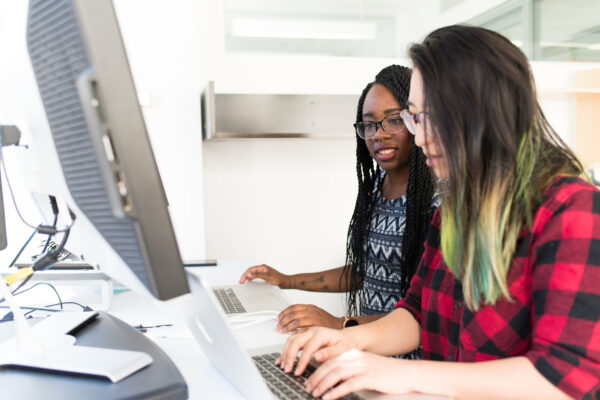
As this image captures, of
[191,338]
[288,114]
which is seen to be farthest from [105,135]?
[288,114]

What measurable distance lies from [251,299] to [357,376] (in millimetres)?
614

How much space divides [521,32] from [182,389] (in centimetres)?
294

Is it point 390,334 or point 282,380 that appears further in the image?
point 390,334

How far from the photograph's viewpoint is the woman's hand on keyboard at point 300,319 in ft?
3.23

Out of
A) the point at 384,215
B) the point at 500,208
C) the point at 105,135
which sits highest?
the point at 105,135

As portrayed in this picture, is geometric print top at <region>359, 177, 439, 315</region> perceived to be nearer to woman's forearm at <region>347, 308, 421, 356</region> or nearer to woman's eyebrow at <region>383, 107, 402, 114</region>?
woman's eyebrow at <region>383, 107, 402, 114</region>

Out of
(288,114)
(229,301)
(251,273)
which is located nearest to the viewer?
(229,301)

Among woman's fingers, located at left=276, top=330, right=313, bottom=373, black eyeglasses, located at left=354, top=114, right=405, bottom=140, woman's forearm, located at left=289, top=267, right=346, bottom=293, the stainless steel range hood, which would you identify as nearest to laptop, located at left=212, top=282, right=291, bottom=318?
woman's forearm, located at left=289, top=267, right=346, bottom=293

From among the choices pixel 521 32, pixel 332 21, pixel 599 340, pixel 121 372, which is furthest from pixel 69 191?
pixel 521 32

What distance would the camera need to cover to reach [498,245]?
747 mm

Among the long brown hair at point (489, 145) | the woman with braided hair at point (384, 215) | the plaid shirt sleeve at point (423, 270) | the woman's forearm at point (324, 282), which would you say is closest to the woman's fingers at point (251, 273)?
the woman with braided hair at point (384, 215)

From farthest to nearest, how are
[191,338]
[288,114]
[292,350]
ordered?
1. [288,114]
2. [191,338]
3. [292,350]

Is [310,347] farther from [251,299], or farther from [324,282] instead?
[324,282]

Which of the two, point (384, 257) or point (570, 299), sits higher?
point (570, 299)
